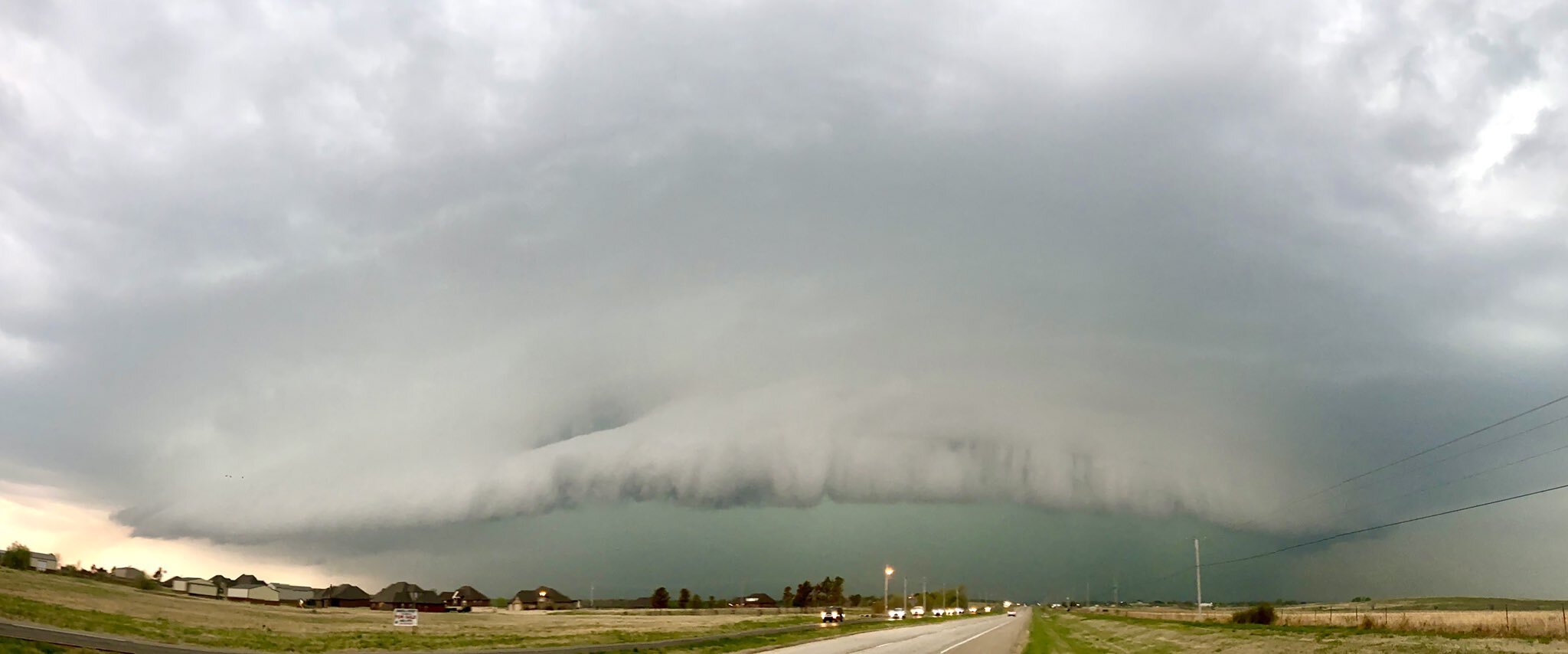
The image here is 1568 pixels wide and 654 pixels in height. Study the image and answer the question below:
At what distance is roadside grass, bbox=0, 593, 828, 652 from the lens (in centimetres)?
5841

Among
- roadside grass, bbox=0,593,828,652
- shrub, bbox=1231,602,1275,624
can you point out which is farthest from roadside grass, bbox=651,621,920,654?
shrub, bbox=1231,602,1275,624

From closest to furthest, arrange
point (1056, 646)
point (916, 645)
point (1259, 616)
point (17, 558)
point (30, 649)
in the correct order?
point (30, 649), point (916, 645), point (1056, 646), point (1259, 616), point (17, 558)

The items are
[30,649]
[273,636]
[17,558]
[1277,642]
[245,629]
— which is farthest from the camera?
[17,558]

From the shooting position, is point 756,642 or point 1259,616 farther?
point 1259,616

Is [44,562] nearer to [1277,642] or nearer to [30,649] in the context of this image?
[30,649]

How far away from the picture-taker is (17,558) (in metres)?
154

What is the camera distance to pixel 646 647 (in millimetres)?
63531

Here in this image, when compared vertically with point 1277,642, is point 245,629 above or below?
below

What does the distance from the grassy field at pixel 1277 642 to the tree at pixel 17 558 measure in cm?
16480

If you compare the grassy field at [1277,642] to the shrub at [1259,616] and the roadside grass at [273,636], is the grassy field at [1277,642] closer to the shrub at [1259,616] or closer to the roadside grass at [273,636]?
the shrub at [1259,616]

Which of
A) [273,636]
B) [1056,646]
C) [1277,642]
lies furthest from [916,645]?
[273,636]

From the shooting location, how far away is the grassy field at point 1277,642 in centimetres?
4281

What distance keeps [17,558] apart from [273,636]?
12432 cm

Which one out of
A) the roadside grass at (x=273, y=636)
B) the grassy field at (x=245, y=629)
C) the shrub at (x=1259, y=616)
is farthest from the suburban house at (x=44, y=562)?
the shrub at (x=1259, y=616)
